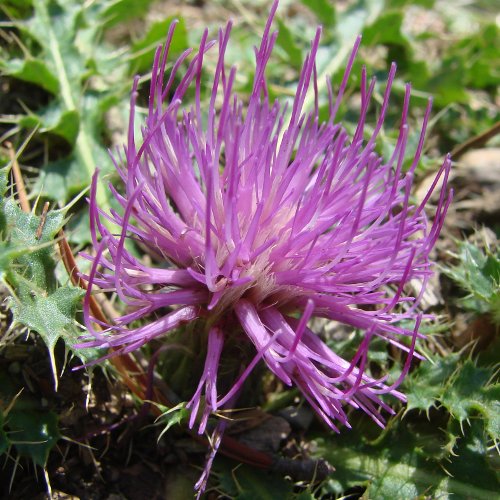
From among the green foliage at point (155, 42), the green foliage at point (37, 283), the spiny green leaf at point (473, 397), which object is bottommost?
the spiny green leaf at point (473, 397)

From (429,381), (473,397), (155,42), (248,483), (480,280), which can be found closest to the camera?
(248,483)

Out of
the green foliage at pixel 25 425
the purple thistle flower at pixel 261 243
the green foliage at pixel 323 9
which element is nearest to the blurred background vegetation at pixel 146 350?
the green foliage at pixel 25 425

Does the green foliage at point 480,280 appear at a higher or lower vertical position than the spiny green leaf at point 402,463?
higher

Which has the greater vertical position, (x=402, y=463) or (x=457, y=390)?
(x=457, y=390)

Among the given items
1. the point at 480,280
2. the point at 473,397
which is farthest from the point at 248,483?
the point at 480,280

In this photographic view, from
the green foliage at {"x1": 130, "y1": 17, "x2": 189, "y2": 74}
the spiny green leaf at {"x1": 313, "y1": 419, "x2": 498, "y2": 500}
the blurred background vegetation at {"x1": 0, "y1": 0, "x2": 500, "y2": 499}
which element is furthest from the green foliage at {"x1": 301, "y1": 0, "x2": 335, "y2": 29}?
the spiny green leaf at {"x1": 313, "y1": 419, "x2": 498, "y2": 500}

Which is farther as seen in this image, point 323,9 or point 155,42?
point 323,9

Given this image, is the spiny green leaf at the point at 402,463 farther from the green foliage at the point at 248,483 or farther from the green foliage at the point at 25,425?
the green foliage at the point at 25,425

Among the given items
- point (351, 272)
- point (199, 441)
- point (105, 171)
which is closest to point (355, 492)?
point (199, 441)

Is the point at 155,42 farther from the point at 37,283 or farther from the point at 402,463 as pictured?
the point at 402,463

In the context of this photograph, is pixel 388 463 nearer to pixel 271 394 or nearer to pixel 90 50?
pixel 271 394

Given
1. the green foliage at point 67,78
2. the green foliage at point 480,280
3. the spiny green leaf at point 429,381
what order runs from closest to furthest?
the spiny green leaf at point 429,381, the green foliage at point 480,280, the green foliage at point 67,78
